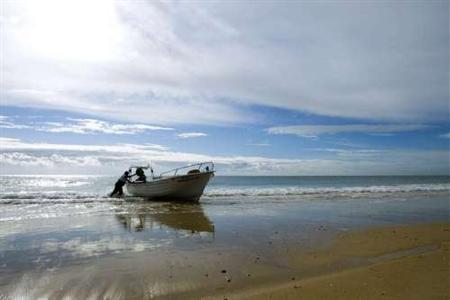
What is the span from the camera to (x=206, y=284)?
22.1 ft

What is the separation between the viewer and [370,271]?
24.1 feet

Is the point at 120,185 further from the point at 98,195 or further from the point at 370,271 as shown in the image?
the point at 370,271

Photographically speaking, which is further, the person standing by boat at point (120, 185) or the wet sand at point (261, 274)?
the person standing by boat at point (120, 185)

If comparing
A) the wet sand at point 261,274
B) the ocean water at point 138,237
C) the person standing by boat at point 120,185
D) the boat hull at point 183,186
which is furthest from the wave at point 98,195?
the wet sand at point 261,274

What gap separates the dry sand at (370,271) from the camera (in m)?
6.08

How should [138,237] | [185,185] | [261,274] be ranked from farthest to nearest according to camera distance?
1. [185,185]
2. [138,237]
3. [261,274]

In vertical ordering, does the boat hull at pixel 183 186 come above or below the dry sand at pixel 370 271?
above

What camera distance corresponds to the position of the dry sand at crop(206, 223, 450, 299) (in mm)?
6082

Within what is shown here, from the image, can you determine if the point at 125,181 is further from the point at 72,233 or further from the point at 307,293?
the point at 307,293

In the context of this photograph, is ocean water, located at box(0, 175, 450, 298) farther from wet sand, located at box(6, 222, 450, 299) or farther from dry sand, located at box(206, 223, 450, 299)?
dry sand, located at box(206, 223, 450, 299)

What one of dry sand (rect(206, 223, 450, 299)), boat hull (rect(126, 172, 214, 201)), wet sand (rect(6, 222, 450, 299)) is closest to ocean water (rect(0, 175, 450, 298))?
wet sand (rect(6, 222, 450, 299))

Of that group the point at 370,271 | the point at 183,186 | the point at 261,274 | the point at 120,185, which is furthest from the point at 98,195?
the point at 370,271

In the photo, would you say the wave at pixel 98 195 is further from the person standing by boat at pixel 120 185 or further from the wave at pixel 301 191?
the person standing by boat at pixel 120 185

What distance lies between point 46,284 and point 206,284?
2785mm
